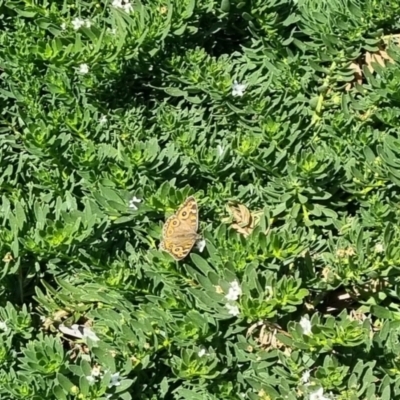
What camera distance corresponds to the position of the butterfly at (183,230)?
2309 millimetres

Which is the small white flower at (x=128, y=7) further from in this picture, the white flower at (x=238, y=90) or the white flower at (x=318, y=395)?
the white flower at (x=318, y=395)

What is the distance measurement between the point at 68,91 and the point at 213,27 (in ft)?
1.92

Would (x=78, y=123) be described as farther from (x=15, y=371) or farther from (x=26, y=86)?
(x=15, y=371)

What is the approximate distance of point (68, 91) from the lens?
271 cm

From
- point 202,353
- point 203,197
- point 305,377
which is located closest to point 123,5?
point 203,197

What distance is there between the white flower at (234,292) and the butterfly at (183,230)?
175mm

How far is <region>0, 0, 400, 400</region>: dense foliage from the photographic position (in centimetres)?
230

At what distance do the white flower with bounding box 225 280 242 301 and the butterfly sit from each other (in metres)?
0.18

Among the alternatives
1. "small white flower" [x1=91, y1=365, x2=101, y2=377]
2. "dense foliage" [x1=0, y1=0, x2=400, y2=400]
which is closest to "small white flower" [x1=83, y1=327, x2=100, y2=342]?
"dense foliage" [x1=0, y1=0, x2=400, y2=400]

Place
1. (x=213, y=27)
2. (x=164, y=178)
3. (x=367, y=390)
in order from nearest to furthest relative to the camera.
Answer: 1. (x=367, y=390)
2. (x=164, y=178)
3. (x=213, y=27)

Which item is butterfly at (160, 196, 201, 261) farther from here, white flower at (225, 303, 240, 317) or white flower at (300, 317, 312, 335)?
white flower at (300, 317, 312, 335)

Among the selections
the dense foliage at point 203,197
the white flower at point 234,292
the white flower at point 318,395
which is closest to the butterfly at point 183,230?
the dense foliage at point 203,197

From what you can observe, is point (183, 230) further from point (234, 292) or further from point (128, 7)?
point (128, 7)

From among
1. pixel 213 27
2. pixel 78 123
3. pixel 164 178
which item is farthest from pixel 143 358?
pixel 213 27
